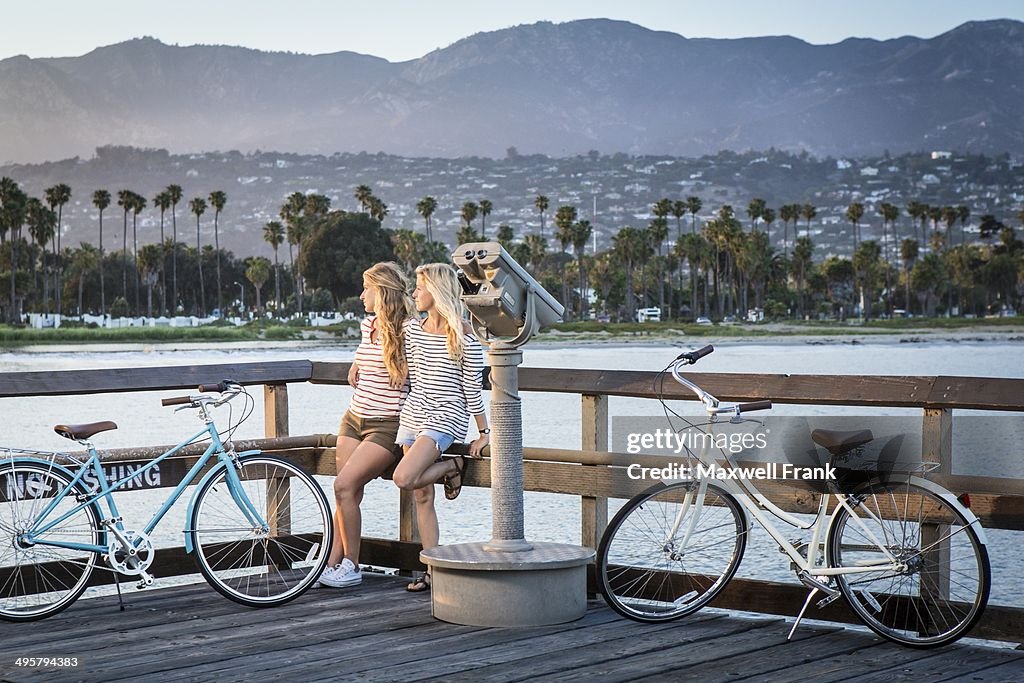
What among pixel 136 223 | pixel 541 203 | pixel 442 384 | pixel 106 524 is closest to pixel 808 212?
pixel 541 203

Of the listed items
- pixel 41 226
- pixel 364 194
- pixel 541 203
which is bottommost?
pixel 41 226

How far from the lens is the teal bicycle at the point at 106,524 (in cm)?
530

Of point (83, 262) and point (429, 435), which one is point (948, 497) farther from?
point (83, 262)

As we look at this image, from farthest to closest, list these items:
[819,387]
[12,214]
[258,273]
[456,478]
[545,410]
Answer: [258,273], [12,214], [545,410], [456,478], [819,387]

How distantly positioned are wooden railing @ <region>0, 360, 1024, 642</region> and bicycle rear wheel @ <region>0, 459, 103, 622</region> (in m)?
0.27

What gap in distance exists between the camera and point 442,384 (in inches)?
224

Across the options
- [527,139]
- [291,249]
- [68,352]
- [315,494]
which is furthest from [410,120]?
[315,494]

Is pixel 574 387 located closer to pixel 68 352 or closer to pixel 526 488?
pixel 526 488

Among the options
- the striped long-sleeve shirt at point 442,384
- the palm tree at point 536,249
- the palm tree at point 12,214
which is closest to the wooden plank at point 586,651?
the striped long-sleeve shirt at point 442,384

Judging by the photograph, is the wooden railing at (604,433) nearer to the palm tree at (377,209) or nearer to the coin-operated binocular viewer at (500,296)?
the coin-operated binocular viewer at (500,296)

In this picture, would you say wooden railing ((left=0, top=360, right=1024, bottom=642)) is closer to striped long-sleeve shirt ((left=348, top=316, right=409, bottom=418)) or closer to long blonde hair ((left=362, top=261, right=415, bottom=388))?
striped long-sleeve shirt ((left=348, top=316, right=409, bottom=418))

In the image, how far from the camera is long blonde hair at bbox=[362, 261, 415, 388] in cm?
586

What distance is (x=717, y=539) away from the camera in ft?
17.4

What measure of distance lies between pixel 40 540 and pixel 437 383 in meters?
1.59
